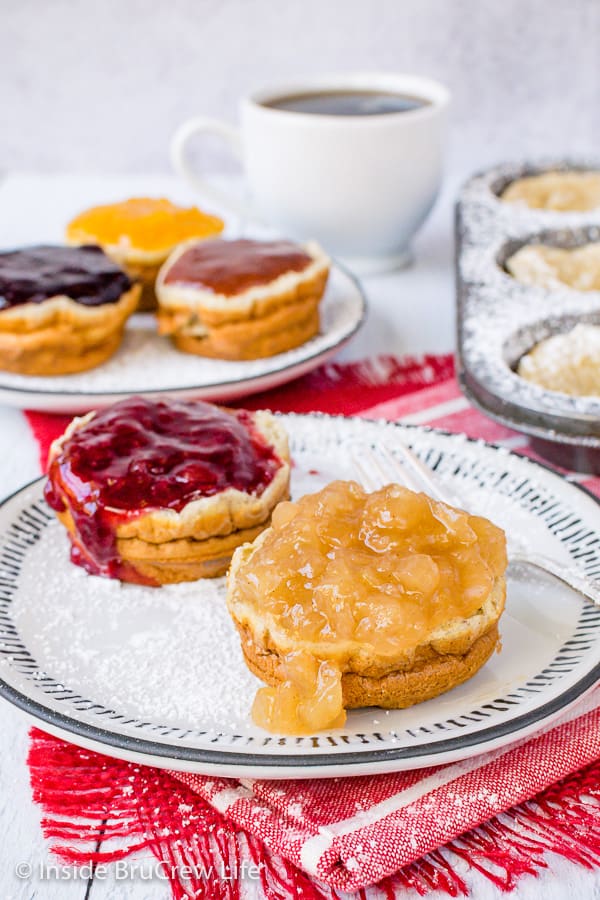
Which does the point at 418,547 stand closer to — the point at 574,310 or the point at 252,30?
the point at 574,310

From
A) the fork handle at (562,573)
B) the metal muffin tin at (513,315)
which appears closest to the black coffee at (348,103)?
the metal muffin tin at (513,315)

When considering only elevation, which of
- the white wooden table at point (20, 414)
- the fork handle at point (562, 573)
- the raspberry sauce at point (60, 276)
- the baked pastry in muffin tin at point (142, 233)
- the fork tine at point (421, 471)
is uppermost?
the raspberry sauce at point (60, 276)

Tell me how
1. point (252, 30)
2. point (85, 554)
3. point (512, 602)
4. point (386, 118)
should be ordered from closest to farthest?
1. point (512, 602)
2. point (85, 554)
3. point (386, 118)
4. point (252, 30)

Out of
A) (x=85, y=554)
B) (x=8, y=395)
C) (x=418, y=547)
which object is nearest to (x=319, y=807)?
(x=418, y=547)

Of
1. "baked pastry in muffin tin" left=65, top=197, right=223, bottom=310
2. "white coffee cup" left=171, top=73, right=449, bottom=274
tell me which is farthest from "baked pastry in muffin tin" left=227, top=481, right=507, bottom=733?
"white coffee cup" left=171, top=73, right=449, bottom=274

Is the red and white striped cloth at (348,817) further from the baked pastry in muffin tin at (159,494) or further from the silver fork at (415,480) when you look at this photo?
the baked pastry in muffin tin at (159,494)

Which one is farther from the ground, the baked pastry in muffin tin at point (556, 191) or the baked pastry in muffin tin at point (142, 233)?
the baked pastry in muffin tin at point (142, 233)

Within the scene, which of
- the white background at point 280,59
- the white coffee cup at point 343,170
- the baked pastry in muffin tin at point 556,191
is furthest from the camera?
the white background at point 280,59

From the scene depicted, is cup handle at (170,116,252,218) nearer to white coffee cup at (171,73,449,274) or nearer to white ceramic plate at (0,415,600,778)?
white coffee cup at (171,73,449,274)
